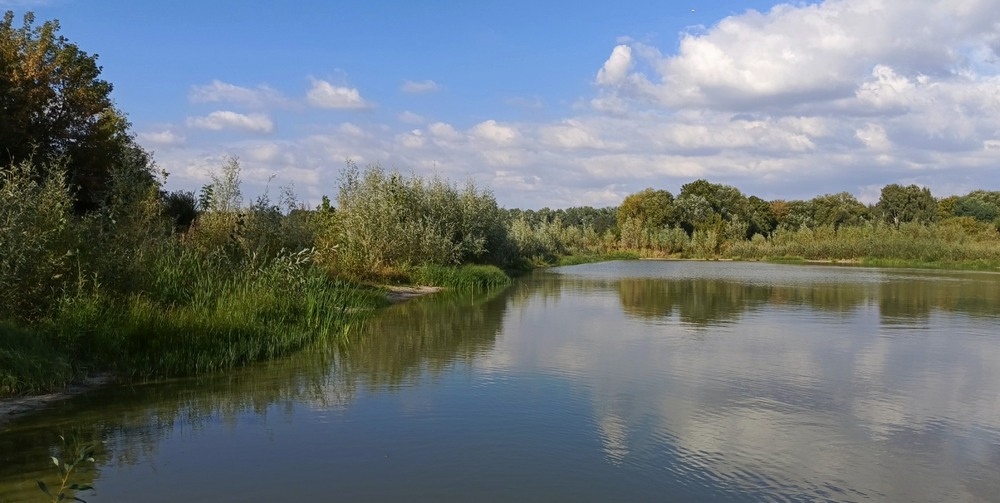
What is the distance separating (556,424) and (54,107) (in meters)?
18.0

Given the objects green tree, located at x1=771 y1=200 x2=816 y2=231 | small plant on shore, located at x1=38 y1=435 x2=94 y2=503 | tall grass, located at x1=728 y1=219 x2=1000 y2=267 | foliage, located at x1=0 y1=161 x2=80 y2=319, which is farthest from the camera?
green tree, located at x1=771 y1=200 x2=816 y2=231

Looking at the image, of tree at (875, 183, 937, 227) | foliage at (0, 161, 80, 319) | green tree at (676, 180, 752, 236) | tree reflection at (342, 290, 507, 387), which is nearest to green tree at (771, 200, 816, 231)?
green tree at (676, 180, 752, 236)

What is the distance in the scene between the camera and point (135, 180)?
512 inches

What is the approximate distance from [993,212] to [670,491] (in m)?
89.6

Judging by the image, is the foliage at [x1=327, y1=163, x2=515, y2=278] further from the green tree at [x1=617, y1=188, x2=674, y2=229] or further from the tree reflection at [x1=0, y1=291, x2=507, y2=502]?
the green tree at [x1=617, y1=188, x2=674, y2=229]

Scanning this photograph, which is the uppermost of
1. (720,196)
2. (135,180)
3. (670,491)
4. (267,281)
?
(720,196)

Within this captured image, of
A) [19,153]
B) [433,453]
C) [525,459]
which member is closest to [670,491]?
[525,459]

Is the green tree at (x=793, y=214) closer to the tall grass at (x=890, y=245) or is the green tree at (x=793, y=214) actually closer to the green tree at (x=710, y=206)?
the green tree at (x=710, y=206)

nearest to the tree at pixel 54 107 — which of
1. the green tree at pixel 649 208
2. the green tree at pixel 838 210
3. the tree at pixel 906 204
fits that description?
the green tree at pixel 649 208

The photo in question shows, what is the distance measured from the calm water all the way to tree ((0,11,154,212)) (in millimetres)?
10269

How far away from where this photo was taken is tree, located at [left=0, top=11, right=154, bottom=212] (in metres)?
17.8

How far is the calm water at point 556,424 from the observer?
6.22 m

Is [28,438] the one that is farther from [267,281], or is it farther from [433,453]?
[267,281]

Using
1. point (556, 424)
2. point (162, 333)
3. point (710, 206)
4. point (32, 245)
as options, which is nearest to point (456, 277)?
point (162, 333)
